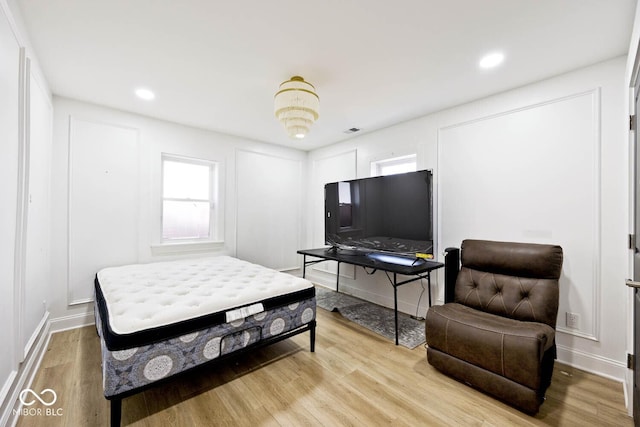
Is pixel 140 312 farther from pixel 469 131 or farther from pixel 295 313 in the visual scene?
pixel 469 131

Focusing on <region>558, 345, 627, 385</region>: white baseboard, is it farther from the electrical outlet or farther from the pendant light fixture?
the pendant light fixture

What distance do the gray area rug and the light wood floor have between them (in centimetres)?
29

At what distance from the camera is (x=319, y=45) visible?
1.94 meters

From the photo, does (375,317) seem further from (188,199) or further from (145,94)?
(145,94)

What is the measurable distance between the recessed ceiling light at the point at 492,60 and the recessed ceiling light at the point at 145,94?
3127mm

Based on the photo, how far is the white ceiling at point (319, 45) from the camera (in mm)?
1619

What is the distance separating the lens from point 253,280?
99.3 inches

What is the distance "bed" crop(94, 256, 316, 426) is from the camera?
1510 mm

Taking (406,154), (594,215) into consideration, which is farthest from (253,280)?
(594,215)

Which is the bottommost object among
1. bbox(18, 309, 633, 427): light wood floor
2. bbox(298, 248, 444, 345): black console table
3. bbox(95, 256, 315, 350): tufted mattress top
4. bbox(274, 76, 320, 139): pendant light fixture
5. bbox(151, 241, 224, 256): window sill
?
bbox(18, 309, 633, 427): light wood floor

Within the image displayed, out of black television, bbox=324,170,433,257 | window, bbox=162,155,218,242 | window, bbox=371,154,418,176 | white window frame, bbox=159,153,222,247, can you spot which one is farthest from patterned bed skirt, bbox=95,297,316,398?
window, bbox=371,154,418,176

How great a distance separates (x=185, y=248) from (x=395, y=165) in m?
3.14

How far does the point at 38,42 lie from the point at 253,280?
246 cm

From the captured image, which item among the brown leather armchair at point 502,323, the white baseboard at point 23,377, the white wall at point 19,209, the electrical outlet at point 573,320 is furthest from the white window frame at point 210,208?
the electrical outlet at point 573,320
